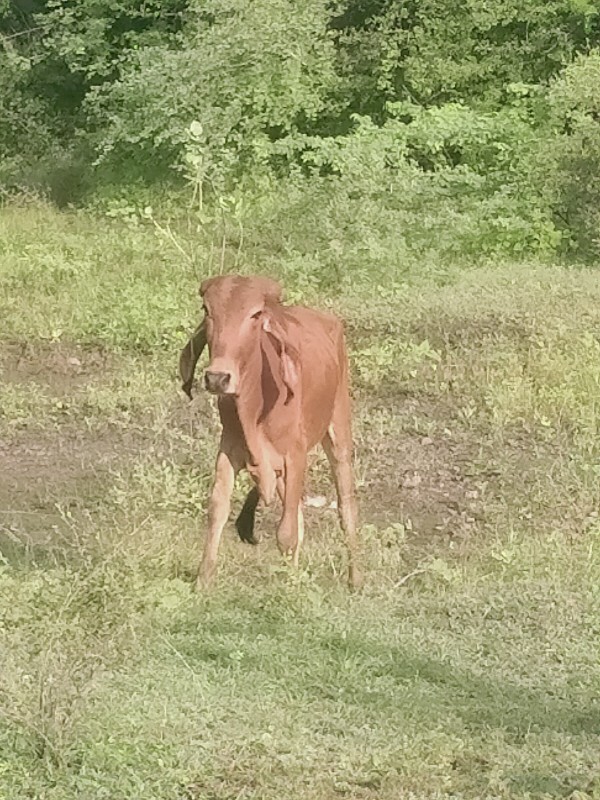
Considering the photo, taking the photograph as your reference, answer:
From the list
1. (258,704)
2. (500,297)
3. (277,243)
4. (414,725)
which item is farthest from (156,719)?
(277,243)

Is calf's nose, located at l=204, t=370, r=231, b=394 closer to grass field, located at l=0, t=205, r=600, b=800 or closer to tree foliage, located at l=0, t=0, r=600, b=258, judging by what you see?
grass field, located at l=0, t=205, r=600, b=800

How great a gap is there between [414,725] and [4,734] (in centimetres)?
124

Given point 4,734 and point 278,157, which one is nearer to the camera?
point 4,734

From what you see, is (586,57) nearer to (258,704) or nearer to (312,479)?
(312,479)

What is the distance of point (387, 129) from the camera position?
14906 millimetres

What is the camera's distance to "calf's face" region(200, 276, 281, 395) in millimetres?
5027

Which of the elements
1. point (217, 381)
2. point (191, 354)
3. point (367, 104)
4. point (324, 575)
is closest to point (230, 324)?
point (217, 381)

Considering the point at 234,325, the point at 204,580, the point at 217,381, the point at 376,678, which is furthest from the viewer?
the point at 204,580

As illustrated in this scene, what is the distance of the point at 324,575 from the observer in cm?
583

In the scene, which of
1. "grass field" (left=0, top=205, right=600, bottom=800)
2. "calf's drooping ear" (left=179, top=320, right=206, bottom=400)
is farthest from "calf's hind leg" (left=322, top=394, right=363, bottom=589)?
"calf's drooping ear" (left=179, top=320, right=206, bottom=400)

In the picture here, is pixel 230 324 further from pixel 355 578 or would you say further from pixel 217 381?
pixel 355 578

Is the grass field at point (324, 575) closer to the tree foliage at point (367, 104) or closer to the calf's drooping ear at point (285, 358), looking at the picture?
the calf's drooping ear at point (285, 358)

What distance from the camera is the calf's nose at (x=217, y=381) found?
4996 millimetres

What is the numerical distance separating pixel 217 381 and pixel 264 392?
0.53 m
